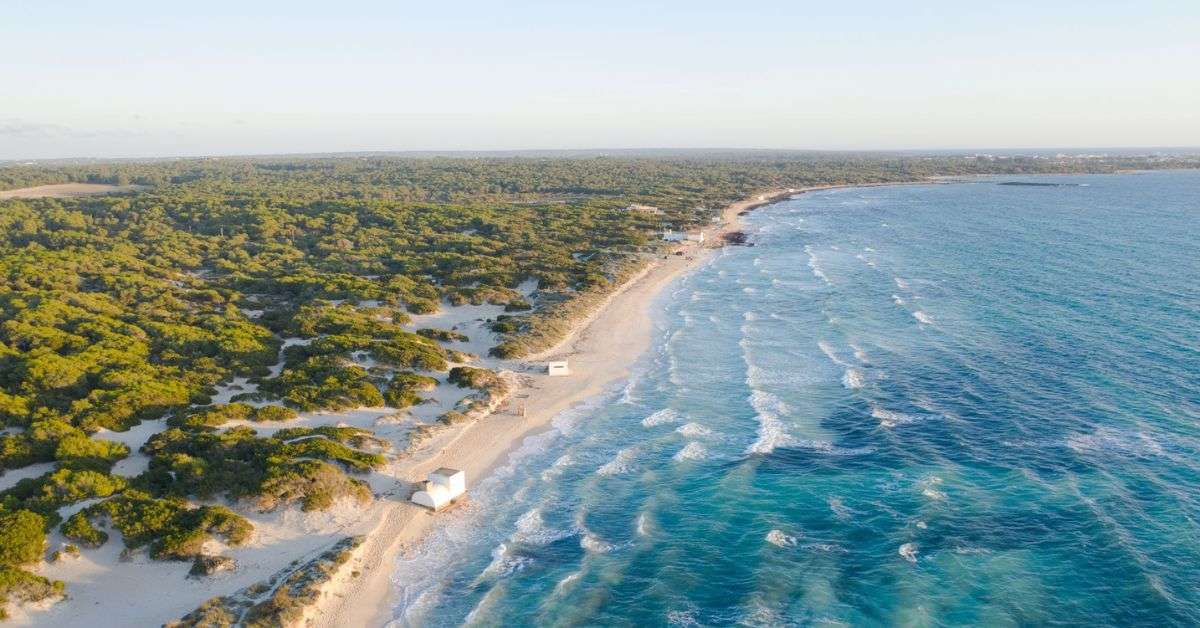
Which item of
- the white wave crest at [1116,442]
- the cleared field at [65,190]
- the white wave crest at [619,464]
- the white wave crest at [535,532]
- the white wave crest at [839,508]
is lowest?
the white wave crest at [535,532]

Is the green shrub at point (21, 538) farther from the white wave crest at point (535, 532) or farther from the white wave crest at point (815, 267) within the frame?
the white wave crest at point (815, 267)

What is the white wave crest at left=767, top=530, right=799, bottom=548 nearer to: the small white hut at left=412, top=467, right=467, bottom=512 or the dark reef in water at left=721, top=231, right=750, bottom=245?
the small white hut at left=412, top=467, right=467, bottom=512

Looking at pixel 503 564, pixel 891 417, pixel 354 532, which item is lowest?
pixel 503 564

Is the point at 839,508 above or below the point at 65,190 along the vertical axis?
below

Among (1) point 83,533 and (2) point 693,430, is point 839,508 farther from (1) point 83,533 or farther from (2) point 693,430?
(1) point 83,533

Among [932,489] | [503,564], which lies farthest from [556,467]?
[932,489]

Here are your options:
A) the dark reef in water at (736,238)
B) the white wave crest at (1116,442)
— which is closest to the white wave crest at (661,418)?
the white wave crest at (1116,442)

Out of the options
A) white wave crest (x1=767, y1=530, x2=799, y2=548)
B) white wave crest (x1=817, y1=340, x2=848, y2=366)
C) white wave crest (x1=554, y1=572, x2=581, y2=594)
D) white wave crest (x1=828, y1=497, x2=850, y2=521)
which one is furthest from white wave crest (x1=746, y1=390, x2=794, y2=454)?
white wave crest (x1=554, y1=572, x2=581, y2=594)
